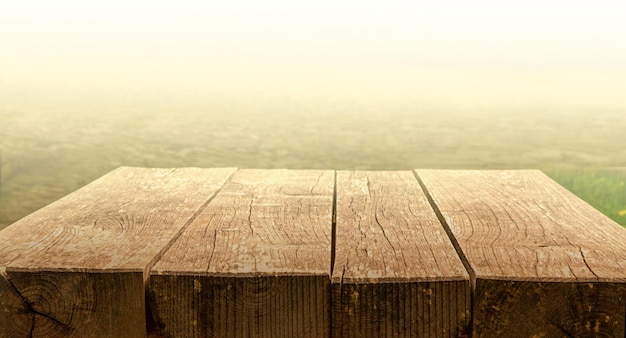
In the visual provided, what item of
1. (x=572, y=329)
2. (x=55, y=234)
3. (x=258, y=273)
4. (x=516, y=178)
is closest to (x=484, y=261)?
(x=572, y=329)

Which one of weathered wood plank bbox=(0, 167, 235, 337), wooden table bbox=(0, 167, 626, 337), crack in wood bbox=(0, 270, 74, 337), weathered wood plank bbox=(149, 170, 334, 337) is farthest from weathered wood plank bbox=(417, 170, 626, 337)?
crack in wood bbox=(0, 270, 74, 337)

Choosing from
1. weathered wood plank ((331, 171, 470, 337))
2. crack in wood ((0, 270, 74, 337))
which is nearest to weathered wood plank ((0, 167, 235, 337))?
crack in wood ((0, 270, 74, 337))

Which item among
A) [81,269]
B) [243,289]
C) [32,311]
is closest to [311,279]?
[243,289]

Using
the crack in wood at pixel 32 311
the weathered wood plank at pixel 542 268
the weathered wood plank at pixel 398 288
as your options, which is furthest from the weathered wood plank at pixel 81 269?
the weathered wood plank at pixel 542 268

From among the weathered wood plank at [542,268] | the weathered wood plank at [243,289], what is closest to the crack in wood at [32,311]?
the weathered wood plank at [243,289]

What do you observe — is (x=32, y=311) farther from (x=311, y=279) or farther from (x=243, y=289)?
(x=311, y=279)

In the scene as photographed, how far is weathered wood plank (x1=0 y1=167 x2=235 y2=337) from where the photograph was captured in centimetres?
144

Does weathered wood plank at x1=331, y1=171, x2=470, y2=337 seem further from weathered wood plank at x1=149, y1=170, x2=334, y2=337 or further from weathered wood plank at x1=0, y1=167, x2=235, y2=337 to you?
weathered wood plank at x1=0, y1=167, x2=235, y2=337

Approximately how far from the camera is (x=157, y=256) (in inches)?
60.9

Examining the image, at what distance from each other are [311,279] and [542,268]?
523 millimetres

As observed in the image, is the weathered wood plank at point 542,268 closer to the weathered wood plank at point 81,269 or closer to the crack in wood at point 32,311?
the weathered wood plank at point 81,269

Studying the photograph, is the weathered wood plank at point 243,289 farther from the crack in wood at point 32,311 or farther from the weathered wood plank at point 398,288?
the crack in wood at point 32,311

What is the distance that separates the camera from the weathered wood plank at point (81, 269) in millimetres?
1441

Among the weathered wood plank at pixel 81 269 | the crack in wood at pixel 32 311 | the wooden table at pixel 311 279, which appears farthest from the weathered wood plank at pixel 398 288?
the crack in wood at pixel 32 311
